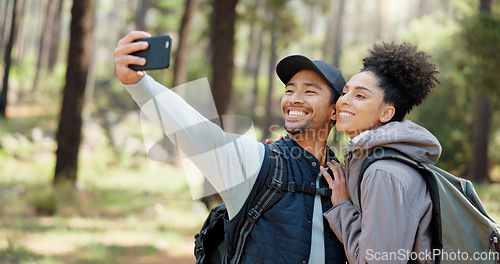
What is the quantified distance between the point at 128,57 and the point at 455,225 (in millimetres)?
1557

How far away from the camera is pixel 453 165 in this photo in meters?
17.3

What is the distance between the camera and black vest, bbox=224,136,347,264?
7.46ft

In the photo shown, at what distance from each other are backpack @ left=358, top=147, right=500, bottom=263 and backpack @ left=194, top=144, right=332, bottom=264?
0.54m

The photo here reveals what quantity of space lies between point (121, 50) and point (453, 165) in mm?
17607

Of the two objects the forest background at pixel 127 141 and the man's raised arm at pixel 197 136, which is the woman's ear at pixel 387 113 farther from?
the forest background at pixel 127 141

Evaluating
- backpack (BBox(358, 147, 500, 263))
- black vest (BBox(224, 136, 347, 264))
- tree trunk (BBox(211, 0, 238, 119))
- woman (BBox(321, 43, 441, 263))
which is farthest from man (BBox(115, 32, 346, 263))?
tree trunk (BBox(211, 0, 238, 119))

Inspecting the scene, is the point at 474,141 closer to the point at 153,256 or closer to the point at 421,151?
the point at 153,256

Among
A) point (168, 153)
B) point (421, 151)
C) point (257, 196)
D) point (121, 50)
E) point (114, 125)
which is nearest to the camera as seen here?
point (121, 50)

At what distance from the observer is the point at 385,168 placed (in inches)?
78.6

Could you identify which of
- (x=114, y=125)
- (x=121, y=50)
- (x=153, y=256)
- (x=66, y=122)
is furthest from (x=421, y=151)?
(x=114, y=125)

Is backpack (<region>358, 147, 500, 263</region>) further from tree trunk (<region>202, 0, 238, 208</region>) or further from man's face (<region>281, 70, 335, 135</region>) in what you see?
tree trunk (<region>202, 0, 238, 208</region>)

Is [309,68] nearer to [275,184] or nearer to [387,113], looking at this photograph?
[387,113]

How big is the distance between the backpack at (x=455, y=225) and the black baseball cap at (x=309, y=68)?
0.75 meters

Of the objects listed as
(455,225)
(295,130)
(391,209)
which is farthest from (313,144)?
(455,225)
